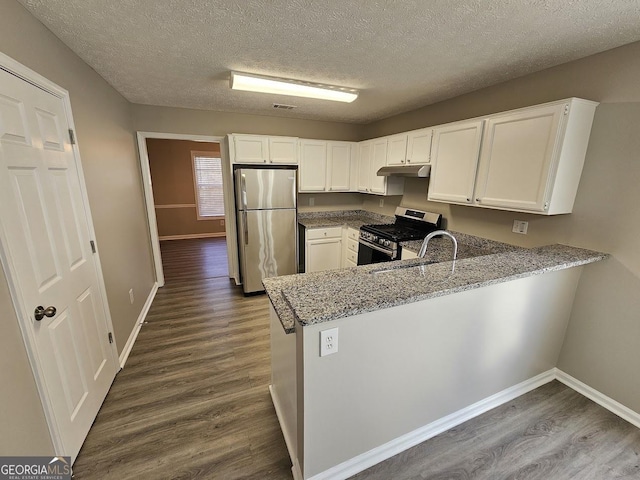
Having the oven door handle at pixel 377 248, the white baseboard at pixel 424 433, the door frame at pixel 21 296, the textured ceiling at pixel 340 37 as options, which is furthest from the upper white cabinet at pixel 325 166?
the white baseboard at pixel 424 433

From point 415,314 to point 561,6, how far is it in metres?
1.73

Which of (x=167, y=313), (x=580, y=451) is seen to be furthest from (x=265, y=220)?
(x=580, y=451)

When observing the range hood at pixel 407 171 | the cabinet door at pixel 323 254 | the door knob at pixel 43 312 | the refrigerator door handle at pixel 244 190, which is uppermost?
the range hood at pixel 407 171

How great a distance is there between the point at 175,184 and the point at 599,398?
7702mm

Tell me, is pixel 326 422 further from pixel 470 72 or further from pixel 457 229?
pixel 470 72

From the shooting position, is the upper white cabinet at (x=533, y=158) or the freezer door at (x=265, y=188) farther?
the freezer door at (x=265, y=188)

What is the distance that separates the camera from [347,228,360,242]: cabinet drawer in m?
3.73

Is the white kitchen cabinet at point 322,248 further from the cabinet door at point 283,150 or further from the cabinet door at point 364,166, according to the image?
the cabinet door at point 283,150

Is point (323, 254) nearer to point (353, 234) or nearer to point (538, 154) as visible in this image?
point (353, 234)

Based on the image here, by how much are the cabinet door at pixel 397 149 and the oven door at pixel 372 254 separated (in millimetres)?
1075

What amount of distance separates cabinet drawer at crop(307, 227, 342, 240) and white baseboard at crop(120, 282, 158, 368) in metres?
2.20

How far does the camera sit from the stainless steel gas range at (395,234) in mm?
2992

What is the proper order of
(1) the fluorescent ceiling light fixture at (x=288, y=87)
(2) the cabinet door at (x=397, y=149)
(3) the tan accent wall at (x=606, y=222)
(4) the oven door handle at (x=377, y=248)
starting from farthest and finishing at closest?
1. (2) the cabinet door at (x=397, y=149)
2. (4) the oven door handle at (x=377, y=248)
3. (1) the fluorescent ceiling light fixture at (x=288, y=87)
4. (3) the tan accent wall at (x=606, y=222)

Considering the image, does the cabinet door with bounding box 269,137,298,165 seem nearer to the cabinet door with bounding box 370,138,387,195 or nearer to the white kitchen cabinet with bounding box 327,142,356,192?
the white kitchen cabinet with bounding box 327,142,356,192
